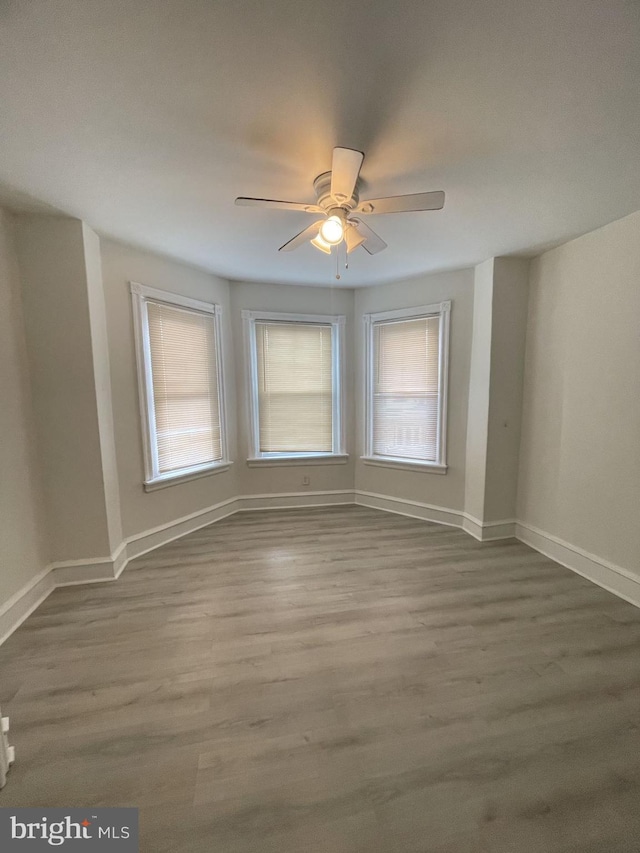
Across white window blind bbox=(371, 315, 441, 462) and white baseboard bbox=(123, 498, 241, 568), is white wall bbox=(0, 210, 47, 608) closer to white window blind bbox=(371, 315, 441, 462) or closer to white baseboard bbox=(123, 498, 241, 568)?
white baseboard bbox=(123, 498, 241, 568)

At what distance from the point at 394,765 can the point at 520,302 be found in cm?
336

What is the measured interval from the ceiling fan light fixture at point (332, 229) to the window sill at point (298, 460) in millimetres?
2607

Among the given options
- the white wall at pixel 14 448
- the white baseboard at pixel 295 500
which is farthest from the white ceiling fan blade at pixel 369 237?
the white baseboard at pixel 295 500

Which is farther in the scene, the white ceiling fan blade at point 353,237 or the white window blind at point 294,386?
the white window blind at point 294,386

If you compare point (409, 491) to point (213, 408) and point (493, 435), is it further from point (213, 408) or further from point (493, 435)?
point (213, 408)

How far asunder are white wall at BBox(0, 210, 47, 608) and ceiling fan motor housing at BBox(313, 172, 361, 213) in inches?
78.3

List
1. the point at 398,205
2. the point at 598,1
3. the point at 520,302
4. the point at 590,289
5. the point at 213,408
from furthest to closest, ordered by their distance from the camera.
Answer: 1. the point at 213,408
2. the point at 520,302
3. the point at 590,289
4. the point at 398,205
5. the point at 598,1

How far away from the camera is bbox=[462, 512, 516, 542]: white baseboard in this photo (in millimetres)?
3170

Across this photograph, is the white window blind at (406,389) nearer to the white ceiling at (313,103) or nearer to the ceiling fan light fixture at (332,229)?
the white ceiling at (313,103)

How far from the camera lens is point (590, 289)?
247 cm

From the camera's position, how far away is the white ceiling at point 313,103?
3.30 feet

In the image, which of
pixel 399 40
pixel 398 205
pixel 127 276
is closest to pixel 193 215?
pixel 127 276

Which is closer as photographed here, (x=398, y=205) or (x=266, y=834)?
(x=266, y=834)

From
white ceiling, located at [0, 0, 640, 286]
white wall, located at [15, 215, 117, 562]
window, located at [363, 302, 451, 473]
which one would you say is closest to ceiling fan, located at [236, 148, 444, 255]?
white ceiling, located at [0, 0, 640, 286]
